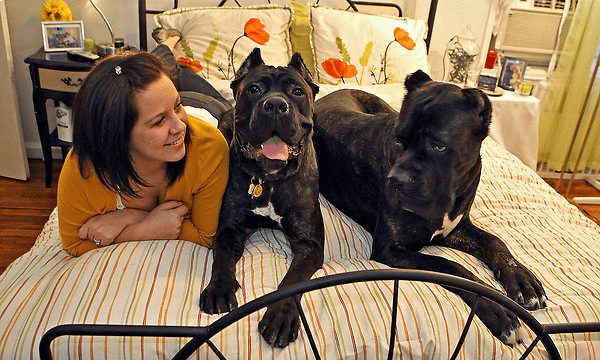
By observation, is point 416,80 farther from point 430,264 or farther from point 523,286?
point 523,286

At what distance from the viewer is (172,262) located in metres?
1.34

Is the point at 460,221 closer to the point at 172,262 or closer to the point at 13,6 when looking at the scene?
the point at 172,262

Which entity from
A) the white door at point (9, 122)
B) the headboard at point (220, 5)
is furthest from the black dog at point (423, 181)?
the white door at point (9, 122)

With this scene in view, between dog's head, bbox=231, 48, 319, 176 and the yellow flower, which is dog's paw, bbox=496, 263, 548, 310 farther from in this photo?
the yellow flower

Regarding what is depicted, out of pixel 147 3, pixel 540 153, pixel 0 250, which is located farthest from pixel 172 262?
pixel 540 153

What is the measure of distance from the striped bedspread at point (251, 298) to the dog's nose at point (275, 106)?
1.50 feet

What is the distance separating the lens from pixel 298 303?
3.20 ft

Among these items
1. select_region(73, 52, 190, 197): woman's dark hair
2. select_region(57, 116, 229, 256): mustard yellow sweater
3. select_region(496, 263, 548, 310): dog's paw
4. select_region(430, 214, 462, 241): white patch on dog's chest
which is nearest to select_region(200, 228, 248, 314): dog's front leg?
select_region(57, 116, 229, 256): mustard yellow sweater

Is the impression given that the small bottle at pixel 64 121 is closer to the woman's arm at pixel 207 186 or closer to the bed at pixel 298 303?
the bed at pixel 298 303

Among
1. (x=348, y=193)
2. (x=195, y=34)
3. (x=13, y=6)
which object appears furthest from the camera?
(x=13, y=6)

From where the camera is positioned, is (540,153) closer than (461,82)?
No

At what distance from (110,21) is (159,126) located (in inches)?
93.5

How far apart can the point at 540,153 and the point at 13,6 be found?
4.10 metres

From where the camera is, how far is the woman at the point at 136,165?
4.58 feet
